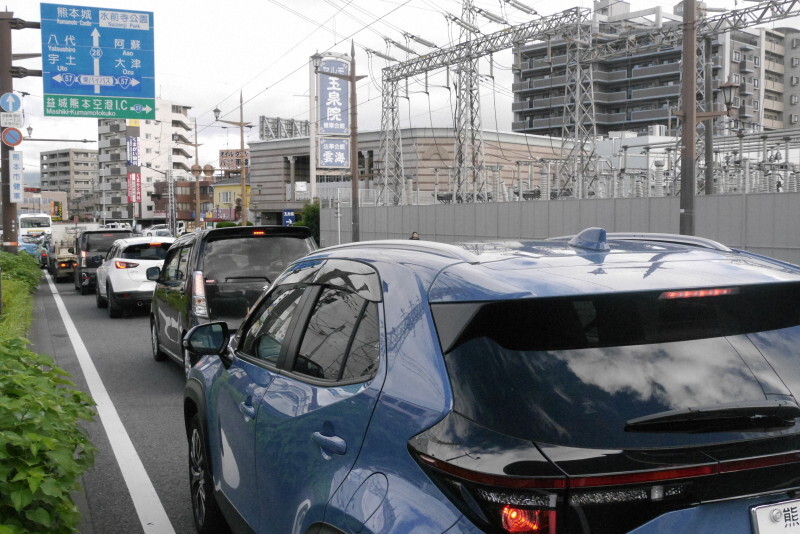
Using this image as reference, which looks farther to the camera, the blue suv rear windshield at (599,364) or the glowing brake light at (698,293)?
the glowing brake light at (698,293)

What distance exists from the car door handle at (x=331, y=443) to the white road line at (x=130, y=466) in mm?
2614

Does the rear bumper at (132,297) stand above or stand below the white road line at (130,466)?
above

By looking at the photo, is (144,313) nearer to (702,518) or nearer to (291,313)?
(291,313)

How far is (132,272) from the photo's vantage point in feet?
53.9

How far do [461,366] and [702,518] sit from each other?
68 centimetres

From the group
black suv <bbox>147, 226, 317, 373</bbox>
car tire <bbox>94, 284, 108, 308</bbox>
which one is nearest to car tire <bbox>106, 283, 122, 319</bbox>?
car tire <bbox>94, 284, 108, 308</bbox>

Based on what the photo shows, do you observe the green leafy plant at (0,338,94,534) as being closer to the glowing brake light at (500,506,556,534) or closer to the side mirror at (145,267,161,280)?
the glowing brake light at (500,506,556,534)

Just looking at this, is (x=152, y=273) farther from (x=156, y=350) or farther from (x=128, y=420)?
(x=128, y=420)

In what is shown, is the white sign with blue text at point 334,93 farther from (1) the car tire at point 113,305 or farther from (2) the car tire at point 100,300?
(1) the car tire at point 113,305

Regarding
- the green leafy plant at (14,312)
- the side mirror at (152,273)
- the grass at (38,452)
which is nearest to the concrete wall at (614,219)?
the green leafy plant at (14,312)

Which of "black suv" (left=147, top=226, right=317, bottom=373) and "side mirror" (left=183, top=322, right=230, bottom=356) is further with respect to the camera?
"black suv" (left=147, top=226, right=317, bottom=373)

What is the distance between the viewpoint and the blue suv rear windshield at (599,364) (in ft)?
6.49

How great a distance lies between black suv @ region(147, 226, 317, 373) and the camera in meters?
8.77

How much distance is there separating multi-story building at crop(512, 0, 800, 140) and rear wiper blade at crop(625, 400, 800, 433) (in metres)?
84.5
